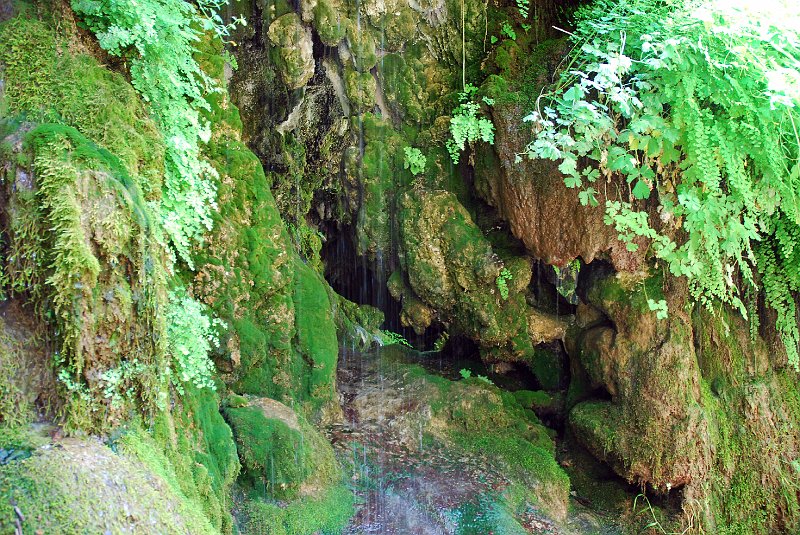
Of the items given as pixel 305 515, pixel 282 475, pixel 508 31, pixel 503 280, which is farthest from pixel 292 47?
pixel 305 515

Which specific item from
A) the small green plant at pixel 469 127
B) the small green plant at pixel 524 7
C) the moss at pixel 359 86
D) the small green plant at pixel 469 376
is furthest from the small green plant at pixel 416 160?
the small green plant at pixel 469 376

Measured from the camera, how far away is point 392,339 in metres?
9.57

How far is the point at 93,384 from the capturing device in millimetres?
3250

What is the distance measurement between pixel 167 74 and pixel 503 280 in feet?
15.6

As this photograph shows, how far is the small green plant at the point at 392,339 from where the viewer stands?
9.42 metres

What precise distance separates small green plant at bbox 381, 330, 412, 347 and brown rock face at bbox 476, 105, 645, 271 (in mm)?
2811

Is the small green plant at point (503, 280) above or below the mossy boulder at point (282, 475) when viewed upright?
above

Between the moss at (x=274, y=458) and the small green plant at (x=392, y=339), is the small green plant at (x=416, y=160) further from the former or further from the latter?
the moss at (x=274, y=458)

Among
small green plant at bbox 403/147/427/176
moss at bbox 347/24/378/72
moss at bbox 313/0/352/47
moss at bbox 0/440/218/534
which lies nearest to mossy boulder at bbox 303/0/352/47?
moss at bbox 313/0/352/47

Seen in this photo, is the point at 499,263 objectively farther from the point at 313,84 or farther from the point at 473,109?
the point at 313,84

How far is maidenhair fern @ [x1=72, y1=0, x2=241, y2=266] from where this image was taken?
4.21m

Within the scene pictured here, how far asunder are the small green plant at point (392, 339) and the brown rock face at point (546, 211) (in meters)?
2.81

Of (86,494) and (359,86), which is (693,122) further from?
(86,494)

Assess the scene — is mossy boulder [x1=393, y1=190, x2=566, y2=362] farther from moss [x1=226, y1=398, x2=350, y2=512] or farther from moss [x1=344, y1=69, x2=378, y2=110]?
moss [x1=226, y1=398, x2=350, y2=512]
